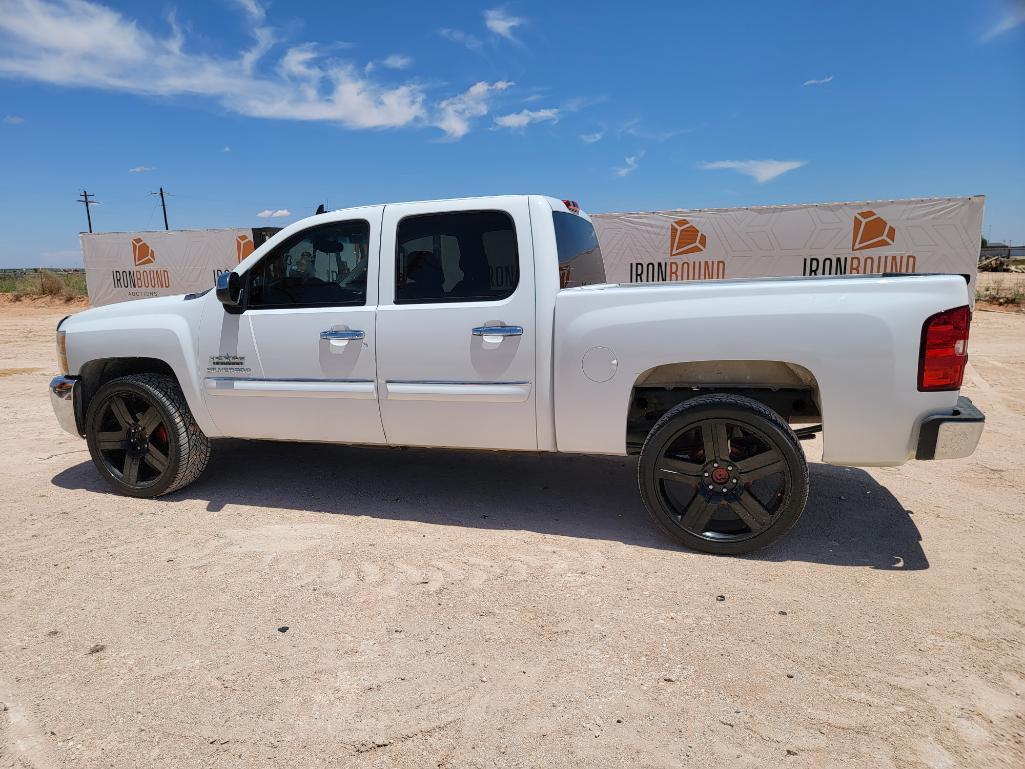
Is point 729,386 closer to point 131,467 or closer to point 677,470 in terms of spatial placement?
point 677,470

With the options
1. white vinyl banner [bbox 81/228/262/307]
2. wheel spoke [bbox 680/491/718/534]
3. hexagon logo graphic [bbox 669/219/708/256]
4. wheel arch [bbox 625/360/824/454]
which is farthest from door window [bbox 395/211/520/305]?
white vinyl banner [bbox 81/228/262/307]

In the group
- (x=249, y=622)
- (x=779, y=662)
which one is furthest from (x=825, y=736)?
(x=249, y=622)

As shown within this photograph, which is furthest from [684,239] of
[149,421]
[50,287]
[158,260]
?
[50,287]

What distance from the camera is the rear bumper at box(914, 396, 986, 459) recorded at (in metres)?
3.12

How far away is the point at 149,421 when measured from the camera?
454 cm

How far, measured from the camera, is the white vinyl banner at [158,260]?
18.4 metres

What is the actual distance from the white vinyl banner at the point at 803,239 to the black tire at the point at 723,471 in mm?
9916

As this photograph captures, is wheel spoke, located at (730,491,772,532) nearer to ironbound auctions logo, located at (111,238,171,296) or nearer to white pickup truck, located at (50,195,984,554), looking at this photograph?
white pickup truck, located at (50,195,984,554)

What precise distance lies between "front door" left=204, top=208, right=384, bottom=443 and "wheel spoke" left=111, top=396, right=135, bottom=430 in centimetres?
70

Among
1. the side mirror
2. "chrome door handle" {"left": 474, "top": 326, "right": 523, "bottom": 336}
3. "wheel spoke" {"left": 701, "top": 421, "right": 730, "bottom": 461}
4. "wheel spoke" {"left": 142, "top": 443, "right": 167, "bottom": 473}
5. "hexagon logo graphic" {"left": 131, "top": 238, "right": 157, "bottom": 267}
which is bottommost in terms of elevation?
"wheel spoke" {"left": 142, "top": 443, "right": 167, "bottom": 473}

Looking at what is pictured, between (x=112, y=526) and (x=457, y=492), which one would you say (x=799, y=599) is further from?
(x=112, y=526)

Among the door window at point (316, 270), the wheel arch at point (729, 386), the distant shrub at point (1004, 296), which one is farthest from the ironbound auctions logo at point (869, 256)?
the door window at point (316, 270)

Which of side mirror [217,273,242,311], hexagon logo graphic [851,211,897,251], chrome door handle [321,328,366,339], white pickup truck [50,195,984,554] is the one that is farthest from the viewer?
hexagon logo graphic [851,211,897,251]

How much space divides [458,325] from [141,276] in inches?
775
